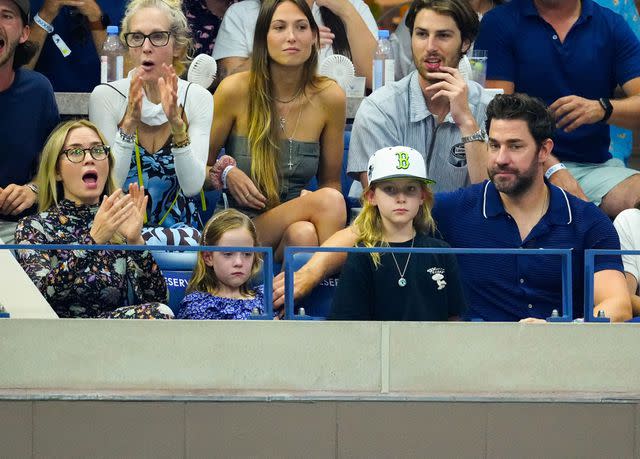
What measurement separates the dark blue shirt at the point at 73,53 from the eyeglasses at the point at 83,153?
62.8 inches

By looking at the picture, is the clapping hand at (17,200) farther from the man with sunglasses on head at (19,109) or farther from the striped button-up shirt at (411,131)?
the striped button-up shirt at (411,131)

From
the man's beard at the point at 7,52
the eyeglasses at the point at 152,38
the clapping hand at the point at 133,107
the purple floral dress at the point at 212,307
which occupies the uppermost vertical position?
the eyeglasses at the point at 152,38

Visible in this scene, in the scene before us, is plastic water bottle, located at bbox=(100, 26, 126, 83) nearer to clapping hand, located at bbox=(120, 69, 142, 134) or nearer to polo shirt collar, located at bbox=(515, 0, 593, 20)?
clapping hand, located at bbox=(120, 69, 142, 134)

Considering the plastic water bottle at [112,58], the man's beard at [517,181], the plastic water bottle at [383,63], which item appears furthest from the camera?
the plastic water bottle at [383,63]

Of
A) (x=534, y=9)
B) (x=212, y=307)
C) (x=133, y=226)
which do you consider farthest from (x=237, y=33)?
(x=212, y=307)

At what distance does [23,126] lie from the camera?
22.6 feet

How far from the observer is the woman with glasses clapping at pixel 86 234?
5957 millimetres

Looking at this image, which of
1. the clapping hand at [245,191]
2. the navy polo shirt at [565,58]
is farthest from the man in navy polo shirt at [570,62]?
the clapping hand at [245,191]

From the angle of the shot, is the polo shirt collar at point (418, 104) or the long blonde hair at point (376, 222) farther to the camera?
the polo shirt collar at point (418, 104)

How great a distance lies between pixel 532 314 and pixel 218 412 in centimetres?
126

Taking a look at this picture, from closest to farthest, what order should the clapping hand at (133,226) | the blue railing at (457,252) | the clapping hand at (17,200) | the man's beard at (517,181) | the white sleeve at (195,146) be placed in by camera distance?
the blue railing at (457,252) < the clapping hand at (133,226) < the man's beard at (517,181) < the clapping hand at (17,200) < the white sleeve at (195,146)

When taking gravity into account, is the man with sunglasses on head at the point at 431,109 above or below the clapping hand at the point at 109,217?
above

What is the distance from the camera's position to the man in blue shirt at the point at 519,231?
20.0 feet

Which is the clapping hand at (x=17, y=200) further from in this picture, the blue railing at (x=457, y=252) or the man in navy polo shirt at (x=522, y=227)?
the man in navy polo shirt at (x=522, y=227)
